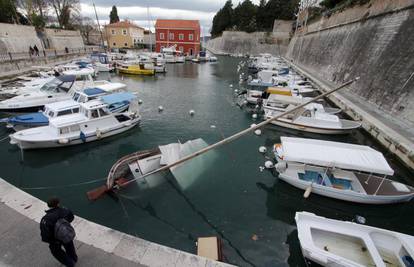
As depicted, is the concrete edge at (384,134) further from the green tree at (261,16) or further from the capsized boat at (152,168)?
the green tree at (261,16)

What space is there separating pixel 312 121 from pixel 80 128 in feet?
49.7

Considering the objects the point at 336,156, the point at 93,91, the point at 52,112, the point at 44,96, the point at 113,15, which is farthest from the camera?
the point at 113,15

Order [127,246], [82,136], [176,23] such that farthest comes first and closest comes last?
[176,23], [82,136], [127,246]

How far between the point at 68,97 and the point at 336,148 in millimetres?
19027

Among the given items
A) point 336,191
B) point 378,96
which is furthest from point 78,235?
point 378,96

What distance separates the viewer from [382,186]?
9.11m

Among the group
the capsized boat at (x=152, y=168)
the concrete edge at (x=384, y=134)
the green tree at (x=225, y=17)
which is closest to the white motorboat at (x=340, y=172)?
the concrete edge at (x=384, y=134)

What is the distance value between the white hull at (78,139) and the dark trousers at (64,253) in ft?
29.8

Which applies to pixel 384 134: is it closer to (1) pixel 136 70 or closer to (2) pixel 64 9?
(1) pixel 136 70

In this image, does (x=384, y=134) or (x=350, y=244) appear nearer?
(x=350, y=244)

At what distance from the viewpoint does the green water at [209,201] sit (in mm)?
7156

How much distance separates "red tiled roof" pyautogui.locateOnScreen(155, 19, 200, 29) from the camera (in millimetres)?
63438

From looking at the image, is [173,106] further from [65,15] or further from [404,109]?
[65,15]

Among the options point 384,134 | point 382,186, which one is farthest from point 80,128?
point 384,134
